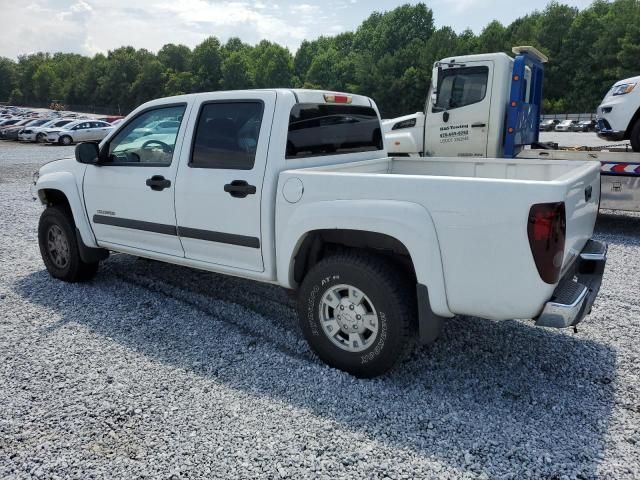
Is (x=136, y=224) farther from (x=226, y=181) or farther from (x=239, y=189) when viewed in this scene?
(x=239, y=189)

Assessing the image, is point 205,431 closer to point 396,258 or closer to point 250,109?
point 396,258

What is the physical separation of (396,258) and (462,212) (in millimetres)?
686

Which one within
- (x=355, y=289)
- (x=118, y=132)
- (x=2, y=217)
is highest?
(x=118, y=132)

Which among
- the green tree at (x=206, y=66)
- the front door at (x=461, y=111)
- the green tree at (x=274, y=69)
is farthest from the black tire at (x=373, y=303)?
the green tree at (x=206, y=66)

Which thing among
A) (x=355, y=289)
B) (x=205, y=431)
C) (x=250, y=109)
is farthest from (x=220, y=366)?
(x=250, y=109)

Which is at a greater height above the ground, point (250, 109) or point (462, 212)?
point (250, 109)

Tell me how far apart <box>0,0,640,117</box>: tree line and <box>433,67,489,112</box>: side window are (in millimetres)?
57989

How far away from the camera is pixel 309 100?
3.98 m

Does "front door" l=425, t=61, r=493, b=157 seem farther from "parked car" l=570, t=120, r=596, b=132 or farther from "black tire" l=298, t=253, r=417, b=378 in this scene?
"parked car" l=570, t=120, r=596, b=132

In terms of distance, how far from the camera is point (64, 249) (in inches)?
211

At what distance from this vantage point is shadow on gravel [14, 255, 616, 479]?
2.79 meters

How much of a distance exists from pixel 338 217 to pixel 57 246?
3.62 m

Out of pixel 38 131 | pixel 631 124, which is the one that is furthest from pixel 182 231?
pixel 38 131

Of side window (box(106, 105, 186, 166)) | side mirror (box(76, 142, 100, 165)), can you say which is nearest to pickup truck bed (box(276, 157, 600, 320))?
side window (box(106, 105, 186, 166))
